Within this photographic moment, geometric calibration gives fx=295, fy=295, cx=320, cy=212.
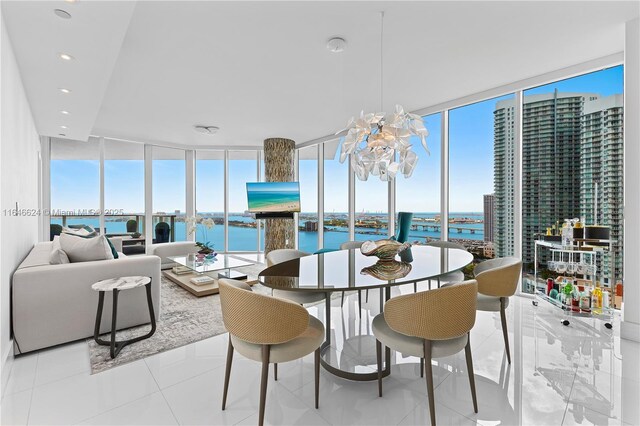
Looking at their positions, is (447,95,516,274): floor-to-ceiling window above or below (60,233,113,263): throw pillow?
above

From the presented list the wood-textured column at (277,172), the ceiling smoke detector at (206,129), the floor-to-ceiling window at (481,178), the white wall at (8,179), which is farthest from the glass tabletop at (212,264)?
the floor-to-ceiling window at (481,178)

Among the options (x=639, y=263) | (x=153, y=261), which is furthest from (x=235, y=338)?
(x=639, y=263)

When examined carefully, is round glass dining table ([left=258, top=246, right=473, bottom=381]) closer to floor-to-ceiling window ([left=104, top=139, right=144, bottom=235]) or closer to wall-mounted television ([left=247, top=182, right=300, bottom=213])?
wall-mounted television ([left=247, top=182, right=300, bottom=213])

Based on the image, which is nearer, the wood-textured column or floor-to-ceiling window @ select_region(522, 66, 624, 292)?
floor-to-ceiling window @ select_region(522, 66, 624, 292)

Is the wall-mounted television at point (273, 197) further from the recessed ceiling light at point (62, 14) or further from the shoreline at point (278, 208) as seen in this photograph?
the recessed ceiling light at point (62, 14)

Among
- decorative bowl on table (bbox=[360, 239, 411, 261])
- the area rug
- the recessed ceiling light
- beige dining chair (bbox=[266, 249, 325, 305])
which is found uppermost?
the recessed ceiling light

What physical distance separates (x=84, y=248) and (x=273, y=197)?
380 centimetres

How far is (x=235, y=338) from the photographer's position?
5.48 ft

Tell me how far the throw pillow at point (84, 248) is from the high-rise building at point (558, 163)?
4.70 metres

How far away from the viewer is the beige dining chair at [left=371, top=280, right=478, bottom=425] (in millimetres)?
1524

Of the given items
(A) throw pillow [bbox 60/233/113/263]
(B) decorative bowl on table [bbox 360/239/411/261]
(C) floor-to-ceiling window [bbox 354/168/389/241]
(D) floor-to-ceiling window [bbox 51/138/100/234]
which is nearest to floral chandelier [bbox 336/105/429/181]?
(B) decorative bowl on table [bbox 360/239/411/261]

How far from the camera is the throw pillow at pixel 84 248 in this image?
Answer: 2727 millimetres

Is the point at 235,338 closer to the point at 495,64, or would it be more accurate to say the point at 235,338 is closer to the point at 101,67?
the point at 101,67

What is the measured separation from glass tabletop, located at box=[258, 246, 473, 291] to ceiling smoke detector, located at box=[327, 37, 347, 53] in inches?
76.1
